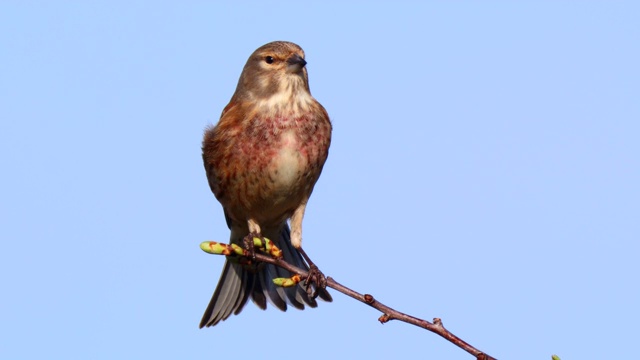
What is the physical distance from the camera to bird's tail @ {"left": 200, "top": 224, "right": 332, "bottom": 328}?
6891 mm

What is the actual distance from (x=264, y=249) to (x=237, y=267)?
2435mm

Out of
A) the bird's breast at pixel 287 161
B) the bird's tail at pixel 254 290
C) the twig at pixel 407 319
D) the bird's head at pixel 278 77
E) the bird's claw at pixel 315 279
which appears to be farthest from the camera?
the bird's tail at pixel 254 290

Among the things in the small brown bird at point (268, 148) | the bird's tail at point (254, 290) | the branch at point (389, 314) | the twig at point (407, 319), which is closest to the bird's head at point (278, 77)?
the small brown bird at point (268, 148)

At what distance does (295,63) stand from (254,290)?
1.82 metres

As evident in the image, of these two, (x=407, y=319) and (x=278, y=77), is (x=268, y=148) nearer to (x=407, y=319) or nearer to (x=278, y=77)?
(x=278, y=77)

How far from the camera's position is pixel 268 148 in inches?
244

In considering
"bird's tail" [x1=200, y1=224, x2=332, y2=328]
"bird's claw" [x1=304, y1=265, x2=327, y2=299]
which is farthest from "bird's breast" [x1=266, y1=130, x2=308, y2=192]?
"bird's tail" [x1=200, y1=224, x2=332, y2=328]

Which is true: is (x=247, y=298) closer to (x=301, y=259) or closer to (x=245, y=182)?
(x=301, y=259)

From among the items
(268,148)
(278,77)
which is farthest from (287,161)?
(278,77)

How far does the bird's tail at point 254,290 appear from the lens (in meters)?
6.89

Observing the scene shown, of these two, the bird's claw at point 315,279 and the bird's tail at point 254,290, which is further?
the bird's tail at point 254,290

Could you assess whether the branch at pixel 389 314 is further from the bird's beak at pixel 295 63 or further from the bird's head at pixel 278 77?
the bird's beak at pixel 295 63

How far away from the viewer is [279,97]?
6359mm

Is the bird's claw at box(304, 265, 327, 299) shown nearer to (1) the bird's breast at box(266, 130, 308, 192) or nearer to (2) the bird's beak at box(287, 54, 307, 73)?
(1) the bird's breast at box(266, 130, 308, 192)
